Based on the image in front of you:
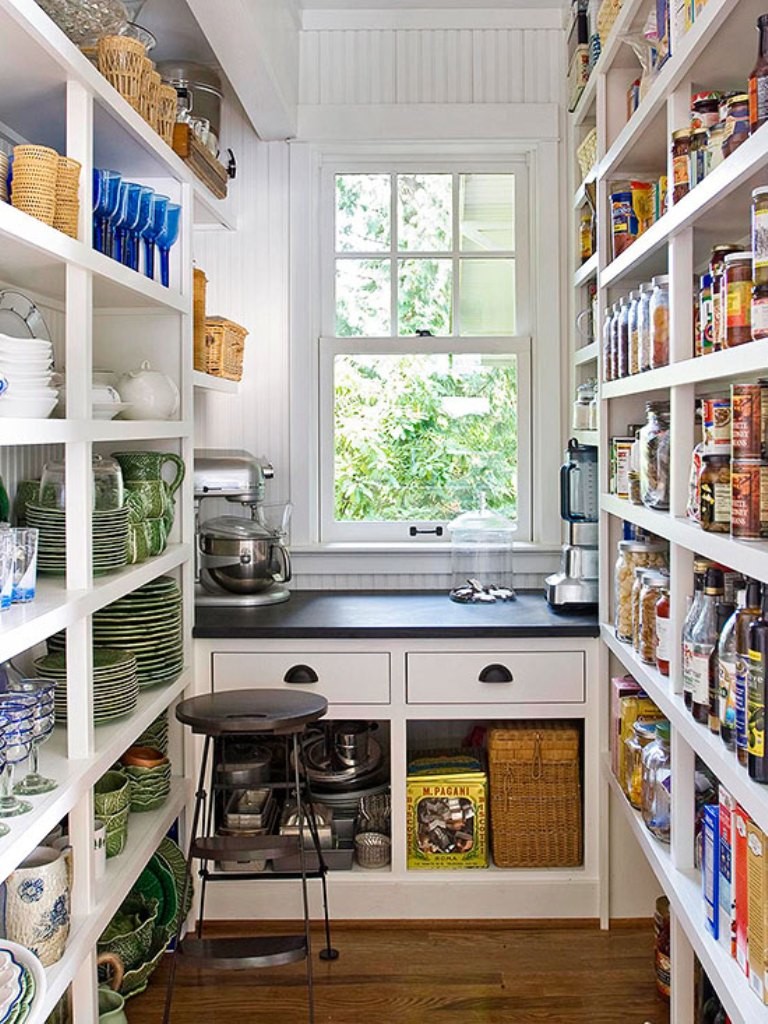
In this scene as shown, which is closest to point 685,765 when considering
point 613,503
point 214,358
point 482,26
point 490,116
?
point 613,503

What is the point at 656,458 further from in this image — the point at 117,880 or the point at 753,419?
the point at 117,880

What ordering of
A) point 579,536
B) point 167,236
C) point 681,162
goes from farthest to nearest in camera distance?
point 579,536
point 167,236
point 681,162

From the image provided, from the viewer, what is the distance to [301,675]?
9.83 ft

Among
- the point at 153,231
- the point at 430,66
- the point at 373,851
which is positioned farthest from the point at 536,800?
the point at 430,66

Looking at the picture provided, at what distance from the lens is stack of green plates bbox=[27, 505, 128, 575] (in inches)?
91.0

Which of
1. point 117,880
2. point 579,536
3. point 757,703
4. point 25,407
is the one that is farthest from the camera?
point 579,536

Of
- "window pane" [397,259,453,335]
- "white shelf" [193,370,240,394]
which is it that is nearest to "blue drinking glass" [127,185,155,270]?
"white shelf" [193,370,240,394]

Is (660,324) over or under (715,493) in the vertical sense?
over

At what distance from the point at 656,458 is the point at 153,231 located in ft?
4.18

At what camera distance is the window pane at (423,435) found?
3.69 metres

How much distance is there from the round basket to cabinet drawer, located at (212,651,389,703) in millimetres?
416

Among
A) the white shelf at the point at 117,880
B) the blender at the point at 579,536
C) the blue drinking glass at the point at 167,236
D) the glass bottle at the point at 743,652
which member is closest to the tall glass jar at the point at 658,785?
the glass bottle at the point at 743,652

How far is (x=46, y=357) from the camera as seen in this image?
1.85 m

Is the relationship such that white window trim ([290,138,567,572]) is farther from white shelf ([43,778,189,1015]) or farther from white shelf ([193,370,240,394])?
white shelf ([43,778,189,1015])
